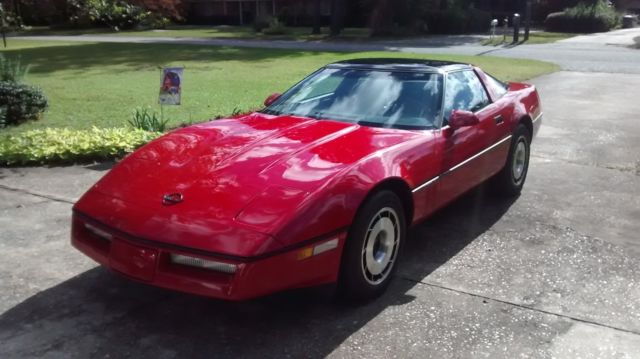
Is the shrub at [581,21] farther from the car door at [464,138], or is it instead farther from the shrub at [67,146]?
the car door at [464,138]

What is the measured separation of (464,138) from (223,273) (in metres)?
2.31

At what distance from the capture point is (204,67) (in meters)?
18.3

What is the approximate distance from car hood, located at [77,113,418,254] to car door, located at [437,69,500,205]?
0.42 m

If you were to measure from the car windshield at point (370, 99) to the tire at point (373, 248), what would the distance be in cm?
82

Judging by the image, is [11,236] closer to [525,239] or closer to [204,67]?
[525,239]

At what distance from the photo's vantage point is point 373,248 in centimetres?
368

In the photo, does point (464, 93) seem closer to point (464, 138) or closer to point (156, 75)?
point (464, 138)

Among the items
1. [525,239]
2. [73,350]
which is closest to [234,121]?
[73,350]

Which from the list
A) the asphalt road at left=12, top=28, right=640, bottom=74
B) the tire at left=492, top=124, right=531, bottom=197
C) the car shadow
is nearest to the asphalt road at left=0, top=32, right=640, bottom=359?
the car shadow

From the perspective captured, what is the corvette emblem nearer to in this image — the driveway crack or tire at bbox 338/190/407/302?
tire at bbox 338/190/407/302

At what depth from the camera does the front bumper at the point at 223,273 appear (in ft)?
9.82

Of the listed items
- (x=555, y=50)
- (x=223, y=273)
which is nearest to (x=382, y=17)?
(x=555, y=50)

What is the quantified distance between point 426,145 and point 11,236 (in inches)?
123

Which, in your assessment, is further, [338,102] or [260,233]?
[338,102]
